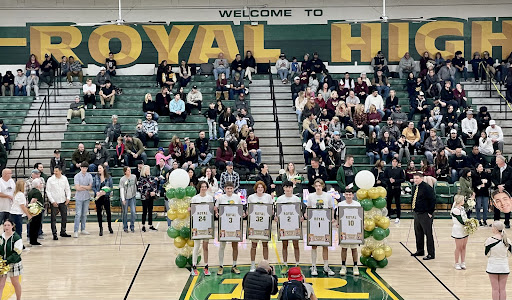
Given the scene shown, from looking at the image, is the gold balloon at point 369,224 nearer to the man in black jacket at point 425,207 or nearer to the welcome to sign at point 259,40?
the man in black jacket at point 425,207

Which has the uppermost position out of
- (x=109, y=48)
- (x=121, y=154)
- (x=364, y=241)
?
(x=109, y=48)

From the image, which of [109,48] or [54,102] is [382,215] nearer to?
[54,102]

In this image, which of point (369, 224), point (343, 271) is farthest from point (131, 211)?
point (369, 224)

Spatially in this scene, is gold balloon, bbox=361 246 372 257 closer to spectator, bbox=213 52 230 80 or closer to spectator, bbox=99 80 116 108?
spectator, bbox=99 80 116 108

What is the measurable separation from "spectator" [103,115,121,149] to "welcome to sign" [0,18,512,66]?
6.53 meters

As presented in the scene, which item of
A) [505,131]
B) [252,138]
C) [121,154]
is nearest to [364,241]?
[252,138]

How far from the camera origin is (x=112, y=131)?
24.6m

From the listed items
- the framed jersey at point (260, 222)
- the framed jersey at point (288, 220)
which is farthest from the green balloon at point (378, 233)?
the framed jersey at point (260, 222)

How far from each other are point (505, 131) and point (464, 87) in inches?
126

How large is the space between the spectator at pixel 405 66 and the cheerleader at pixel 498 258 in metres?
18.7

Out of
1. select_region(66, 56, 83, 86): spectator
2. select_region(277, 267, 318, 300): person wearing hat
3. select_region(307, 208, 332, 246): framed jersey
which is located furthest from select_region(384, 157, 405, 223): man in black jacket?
select_region(66, 56, 83, 86): spectator

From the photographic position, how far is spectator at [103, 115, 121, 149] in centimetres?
2453

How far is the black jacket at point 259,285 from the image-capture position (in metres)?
10.1

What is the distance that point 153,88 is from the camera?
29.0 m
